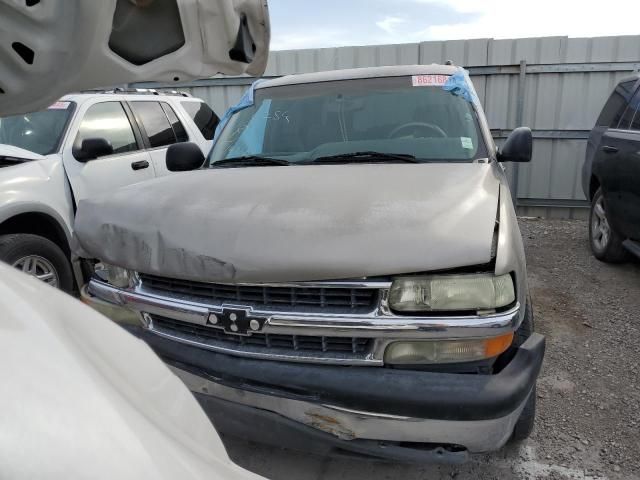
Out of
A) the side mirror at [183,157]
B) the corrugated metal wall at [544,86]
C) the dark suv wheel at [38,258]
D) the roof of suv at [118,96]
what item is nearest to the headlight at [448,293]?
the side mirror at [183,157]

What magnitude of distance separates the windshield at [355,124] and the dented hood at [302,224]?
0.41 meters

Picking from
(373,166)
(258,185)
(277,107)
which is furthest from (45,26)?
(277,107)

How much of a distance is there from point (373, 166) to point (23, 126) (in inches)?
143

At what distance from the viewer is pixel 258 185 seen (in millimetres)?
2451

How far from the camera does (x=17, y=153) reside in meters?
4.06

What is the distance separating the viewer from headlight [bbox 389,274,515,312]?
71.5 inches

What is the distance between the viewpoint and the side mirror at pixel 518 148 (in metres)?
3.04

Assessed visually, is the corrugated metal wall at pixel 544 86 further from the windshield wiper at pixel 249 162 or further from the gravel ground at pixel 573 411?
the windshield wiper at pixel 249 162

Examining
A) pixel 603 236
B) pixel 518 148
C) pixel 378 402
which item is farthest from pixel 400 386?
pixel 603 236

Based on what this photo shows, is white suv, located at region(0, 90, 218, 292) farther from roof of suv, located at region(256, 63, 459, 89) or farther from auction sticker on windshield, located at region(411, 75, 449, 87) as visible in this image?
auction sticker on windshield, located at region(411, 75, 449, 87)

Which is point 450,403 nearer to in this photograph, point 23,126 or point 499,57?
point 23,126

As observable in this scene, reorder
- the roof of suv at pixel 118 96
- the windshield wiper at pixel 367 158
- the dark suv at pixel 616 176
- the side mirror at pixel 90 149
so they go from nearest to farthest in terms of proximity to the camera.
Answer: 1. the windshield wiper at pixel 367 158
2. the side mirror at pixel 90 149
3. the dark suv at pixel 616 176
4. the roof of suv at pixel 118 96

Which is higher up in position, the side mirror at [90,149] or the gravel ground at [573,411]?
the side mirror at [90,149]

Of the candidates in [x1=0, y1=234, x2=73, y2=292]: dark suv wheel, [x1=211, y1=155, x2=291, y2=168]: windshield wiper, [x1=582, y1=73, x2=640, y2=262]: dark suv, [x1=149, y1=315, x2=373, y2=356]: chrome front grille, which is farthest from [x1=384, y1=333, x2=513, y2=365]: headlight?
[x1=582, y1=73, x2=640, y2=262]: dark suv
